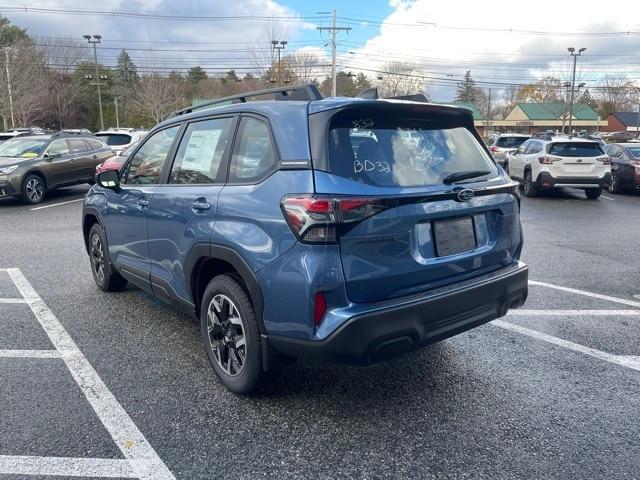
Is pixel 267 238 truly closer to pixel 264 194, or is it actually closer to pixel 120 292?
pixel 264 194

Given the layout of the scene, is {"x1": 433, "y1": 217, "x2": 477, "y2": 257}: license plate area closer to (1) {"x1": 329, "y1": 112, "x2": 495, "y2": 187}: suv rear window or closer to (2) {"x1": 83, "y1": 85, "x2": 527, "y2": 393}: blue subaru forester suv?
(2) {"x1": 83, "y1": 85, "x2": 527, "y2": 393}: blue subaru forester suv

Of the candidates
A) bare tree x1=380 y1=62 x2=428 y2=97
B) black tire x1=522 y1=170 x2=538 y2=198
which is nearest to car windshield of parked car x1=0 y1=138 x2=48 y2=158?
black tire x1=522 y1=170 x2=538 y2=198

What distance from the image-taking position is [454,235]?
3.08 meters

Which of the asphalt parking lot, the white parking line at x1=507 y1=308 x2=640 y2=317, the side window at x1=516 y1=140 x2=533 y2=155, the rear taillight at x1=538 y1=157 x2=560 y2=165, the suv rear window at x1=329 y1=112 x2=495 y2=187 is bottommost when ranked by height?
the white parking line at x1=507 y1=308 x2=640 y2=317

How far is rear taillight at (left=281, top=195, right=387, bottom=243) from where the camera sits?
263 cm

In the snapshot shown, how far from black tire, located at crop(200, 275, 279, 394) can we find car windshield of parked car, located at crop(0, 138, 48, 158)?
11.2 metres

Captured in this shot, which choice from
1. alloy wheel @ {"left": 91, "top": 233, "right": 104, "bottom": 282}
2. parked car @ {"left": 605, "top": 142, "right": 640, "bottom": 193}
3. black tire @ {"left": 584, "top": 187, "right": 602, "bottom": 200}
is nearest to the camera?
alloy wheel @ {"left": 91, "top": 233, "right": 104, "bottom": 282}

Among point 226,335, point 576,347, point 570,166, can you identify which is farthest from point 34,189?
point 570,166

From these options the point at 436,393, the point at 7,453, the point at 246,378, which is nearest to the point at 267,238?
the point at 246,378

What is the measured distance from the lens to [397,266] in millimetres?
2807

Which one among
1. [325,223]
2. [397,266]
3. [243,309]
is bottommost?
[243,309]

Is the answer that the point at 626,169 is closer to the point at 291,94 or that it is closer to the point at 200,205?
the point at 291,94

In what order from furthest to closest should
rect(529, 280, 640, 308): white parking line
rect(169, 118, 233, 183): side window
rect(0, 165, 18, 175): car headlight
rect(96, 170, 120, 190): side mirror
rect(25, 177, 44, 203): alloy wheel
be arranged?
rect(25, 177, 44, 203): alloy wheel, rect(0, 165, 18, 175): car headlight, rect(529, 280, 640, 308): white parking line, rect(96, 170, 120, 190): side mirror, rect(169, 118, 233, 183): side window

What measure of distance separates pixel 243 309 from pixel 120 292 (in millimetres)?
2965
